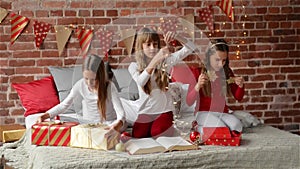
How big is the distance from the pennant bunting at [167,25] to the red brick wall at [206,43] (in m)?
0.20

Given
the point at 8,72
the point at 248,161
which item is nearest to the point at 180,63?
the point at 248,161

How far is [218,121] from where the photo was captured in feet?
11.4

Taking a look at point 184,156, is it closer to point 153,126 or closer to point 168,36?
point 153,126

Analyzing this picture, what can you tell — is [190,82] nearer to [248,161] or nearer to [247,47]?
[248,161]

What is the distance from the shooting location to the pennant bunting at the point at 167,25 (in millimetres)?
3674

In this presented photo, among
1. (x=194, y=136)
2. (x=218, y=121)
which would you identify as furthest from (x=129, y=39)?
(x=194, y=136)

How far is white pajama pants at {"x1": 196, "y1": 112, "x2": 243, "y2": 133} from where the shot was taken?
135 inches

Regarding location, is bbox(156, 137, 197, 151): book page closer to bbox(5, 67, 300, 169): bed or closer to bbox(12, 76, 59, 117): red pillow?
bbox(5, 67, 300, 169): bed

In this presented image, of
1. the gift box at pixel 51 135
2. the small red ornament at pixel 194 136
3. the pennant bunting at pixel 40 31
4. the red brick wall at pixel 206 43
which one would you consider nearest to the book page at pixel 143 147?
Result: the small red ornament at pixel 194 136

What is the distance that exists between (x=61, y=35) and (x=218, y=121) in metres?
1.47

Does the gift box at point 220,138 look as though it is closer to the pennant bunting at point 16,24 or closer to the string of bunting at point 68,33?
the string of bunting at point 68,33

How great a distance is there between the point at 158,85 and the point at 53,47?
135cm

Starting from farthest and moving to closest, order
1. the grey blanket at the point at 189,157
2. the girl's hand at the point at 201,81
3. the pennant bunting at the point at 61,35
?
1. the pennant bunting at the point at 61,35
2. the girl's hand at the point at 201,81
3. the grey blanket at the point at 189,157

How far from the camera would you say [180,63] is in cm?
358
